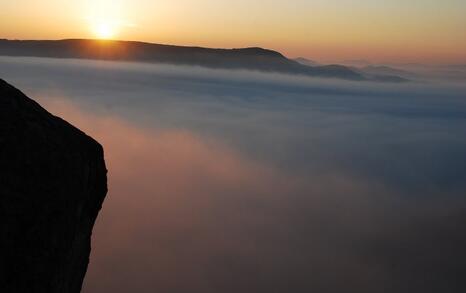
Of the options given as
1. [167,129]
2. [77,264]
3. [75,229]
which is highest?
[75,229]

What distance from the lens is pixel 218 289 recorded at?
128 feet

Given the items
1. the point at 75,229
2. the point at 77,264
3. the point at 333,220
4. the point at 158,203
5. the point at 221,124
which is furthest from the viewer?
the point at 221,124

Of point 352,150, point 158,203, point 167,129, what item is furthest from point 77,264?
point 167,129

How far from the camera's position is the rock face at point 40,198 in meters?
6.39

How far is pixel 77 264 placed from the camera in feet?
26.5

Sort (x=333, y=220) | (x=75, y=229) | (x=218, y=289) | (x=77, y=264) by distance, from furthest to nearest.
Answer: (x=333, y=220) < (x=218, y=289) < (x=77, y=264) < (x=75, y=229)

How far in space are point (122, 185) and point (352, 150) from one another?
240ft

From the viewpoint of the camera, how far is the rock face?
6.39 m

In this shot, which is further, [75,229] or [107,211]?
[107,211]

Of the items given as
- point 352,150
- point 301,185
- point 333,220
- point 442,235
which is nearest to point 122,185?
point 301,185

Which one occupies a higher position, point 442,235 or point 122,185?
point 442,235

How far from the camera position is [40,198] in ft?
22.2

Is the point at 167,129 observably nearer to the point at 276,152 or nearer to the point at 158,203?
the point at 276,152

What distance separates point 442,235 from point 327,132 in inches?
4850
